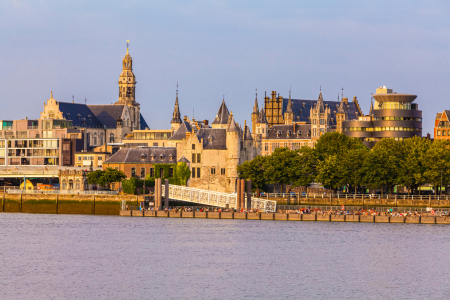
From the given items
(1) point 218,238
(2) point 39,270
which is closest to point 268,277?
(2) point 39,270

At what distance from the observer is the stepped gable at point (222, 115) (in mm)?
193375

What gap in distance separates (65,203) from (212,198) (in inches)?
877

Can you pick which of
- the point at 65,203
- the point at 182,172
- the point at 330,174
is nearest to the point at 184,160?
the point at 182,172

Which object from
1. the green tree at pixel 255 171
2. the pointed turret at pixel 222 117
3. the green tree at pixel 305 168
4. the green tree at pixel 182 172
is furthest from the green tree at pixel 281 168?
the pointed turret at pixel 222 117

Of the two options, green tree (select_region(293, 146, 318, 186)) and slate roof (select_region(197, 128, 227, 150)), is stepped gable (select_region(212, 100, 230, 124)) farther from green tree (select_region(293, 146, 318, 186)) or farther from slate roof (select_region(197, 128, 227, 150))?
green tree (select_region(293, 146, 318, 186))

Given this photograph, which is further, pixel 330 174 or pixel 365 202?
pixel 330 174

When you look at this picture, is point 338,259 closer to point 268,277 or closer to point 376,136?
A: point 268,277

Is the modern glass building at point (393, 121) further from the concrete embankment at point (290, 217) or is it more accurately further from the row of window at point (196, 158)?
the concrete embankment at point (290, 217)

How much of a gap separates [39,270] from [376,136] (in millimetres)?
111923

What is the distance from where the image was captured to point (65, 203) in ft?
460

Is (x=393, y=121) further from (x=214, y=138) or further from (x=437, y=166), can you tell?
(x=214, y=138)

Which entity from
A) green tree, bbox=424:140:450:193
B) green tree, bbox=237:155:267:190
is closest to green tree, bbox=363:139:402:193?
green tree, bbox=424:140:450:193

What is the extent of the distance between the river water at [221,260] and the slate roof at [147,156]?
31.6 m

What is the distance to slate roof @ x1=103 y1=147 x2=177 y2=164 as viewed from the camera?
512 ft
